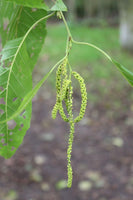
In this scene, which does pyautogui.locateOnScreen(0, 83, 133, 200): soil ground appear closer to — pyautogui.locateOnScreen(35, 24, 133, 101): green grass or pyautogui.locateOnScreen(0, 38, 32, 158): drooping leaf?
pyautogui.locateOnScreen(35, 24, 133, 101): green grass

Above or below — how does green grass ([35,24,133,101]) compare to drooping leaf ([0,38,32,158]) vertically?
below

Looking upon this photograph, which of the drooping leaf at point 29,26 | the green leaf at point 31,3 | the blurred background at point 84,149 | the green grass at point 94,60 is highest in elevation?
the green leaf at point 31,3

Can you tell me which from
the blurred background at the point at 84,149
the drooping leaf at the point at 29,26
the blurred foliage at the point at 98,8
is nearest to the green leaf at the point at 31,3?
the drooping leaf at the point at 29,26

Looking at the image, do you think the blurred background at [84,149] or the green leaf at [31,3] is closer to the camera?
the green leaf at [31,3]

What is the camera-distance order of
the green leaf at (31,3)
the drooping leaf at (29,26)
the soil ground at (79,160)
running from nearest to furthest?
the green leaf at (31,3)
the drooping leaf at (29,26)
the soil ground at (79,160)

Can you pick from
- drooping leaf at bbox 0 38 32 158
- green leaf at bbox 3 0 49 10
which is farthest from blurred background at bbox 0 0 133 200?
green leaf at bbox 3 0 49 10

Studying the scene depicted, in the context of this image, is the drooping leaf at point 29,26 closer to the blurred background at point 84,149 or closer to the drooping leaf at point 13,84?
the drooping leaf at point 13,84

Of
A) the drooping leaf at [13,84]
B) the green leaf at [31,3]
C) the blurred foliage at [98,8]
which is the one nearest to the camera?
the green leaf at [31,3]

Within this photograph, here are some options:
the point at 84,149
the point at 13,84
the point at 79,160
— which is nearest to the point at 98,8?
the point at 84,149
